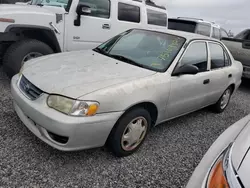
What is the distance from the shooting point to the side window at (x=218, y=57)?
13.3 feet

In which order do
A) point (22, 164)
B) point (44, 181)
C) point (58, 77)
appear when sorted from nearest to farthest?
point (44, 181), point (22, 164), point (58, 77)

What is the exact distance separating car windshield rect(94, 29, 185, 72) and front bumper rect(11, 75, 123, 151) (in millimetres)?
1031

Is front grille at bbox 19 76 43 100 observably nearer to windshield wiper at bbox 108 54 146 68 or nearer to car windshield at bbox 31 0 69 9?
windshield wiper at bbox 108 54 146 68

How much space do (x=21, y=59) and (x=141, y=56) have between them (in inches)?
87.4

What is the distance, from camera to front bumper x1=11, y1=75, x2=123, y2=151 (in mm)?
2336

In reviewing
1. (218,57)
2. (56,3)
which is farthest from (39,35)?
(218,57)

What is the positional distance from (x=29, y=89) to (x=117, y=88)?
0.98 metres

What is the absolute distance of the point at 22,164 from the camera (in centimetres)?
253

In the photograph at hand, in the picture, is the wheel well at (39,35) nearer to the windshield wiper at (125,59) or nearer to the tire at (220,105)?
the windshield wiper at (125,59)

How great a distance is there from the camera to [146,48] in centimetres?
356

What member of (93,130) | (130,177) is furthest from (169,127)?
(93,130)

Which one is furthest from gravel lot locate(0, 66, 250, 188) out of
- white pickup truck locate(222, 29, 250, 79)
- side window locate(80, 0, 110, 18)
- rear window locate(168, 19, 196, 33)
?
rear window locate(168, 19, 196, 33)

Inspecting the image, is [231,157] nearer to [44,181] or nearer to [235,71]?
[44,181]

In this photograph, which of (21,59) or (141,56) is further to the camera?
(21,59)
